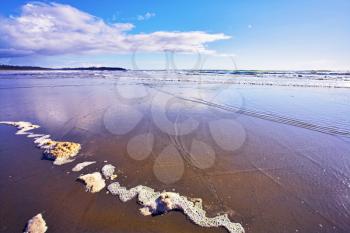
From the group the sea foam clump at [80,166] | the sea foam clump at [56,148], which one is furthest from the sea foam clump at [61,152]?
the sea foam clump at [80,166]

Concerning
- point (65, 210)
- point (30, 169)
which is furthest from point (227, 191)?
point (30, 169)

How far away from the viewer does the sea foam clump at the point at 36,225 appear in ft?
10.0

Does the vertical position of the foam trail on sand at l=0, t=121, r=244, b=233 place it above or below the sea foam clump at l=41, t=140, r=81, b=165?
below

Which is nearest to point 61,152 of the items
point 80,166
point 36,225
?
point 80,166

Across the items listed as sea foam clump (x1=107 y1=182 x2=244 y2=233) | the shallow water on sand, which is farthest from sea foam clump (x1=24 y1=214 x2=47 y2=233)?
sea foam clump (x1=107 y1=182 x2=244 y2=233)

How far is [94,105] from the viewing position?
11.3m

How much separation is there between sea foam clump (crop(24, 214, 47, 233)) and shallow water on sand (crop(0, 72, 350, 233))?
12cm

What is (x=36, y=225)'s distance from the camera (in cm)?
313

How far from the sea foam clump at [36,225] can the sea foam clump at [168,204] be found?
Answer: 1.10 meters

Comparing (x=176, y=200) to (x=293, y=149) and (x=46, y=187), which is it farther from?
(x=293, y=149)

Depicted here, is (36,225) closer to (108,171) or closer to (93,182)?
(93,182)

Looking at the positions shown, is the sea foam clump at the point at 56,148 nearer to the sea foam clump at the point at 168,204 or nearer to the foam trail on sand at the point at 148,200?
the foam trail on sand at the point at 148,200

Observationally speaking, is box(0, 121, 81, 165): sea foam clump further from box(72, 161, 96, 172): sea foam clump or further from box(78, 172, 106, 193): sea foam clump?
box(78, 172, 106, 193): sea foam clump

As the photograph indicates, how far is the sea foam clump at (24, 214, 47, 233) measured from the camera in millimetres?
3061
